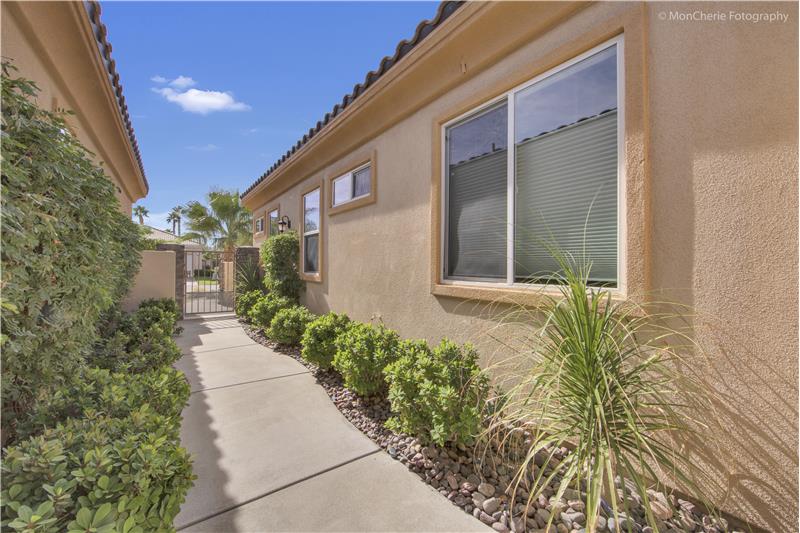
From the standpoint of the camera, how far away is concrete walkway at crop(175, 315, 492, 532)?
2.48 m

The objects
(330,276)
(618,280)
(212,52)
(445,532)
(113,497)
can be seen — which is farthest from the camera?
(330,276)

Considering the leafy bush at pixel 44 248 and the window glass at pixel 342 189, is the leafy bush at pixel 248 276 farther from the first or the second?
the leafy bush at pixel 44 248

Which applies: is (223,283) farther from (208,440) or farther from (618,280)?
(618,280)

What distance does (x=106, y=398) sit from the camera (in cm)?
232

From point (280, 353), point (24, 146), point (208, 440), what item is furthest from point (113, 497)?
point (280, 353)

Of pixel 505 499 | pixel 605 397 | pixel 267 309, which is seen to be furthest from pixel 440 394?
pixel 267 309

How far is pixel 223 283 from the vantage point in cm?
1521

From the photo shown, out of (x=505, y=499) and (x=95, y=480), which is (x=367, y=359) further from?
(x=95, y=480)

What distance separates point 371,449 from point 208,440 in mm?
1767

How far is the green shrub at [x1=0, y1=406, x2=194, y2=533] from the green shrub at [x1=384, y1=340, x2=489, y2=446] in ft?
6.35

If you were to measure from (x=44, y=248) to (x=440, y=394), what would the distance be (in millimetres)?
3007

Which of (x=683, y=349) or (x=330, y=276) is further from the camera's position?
(x=330, y=276)

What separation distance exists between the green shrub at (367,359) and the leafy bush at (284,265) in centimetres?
482

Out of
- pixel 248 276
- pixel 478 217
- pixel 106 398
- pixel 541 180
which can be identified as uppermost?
pixel 541 180
